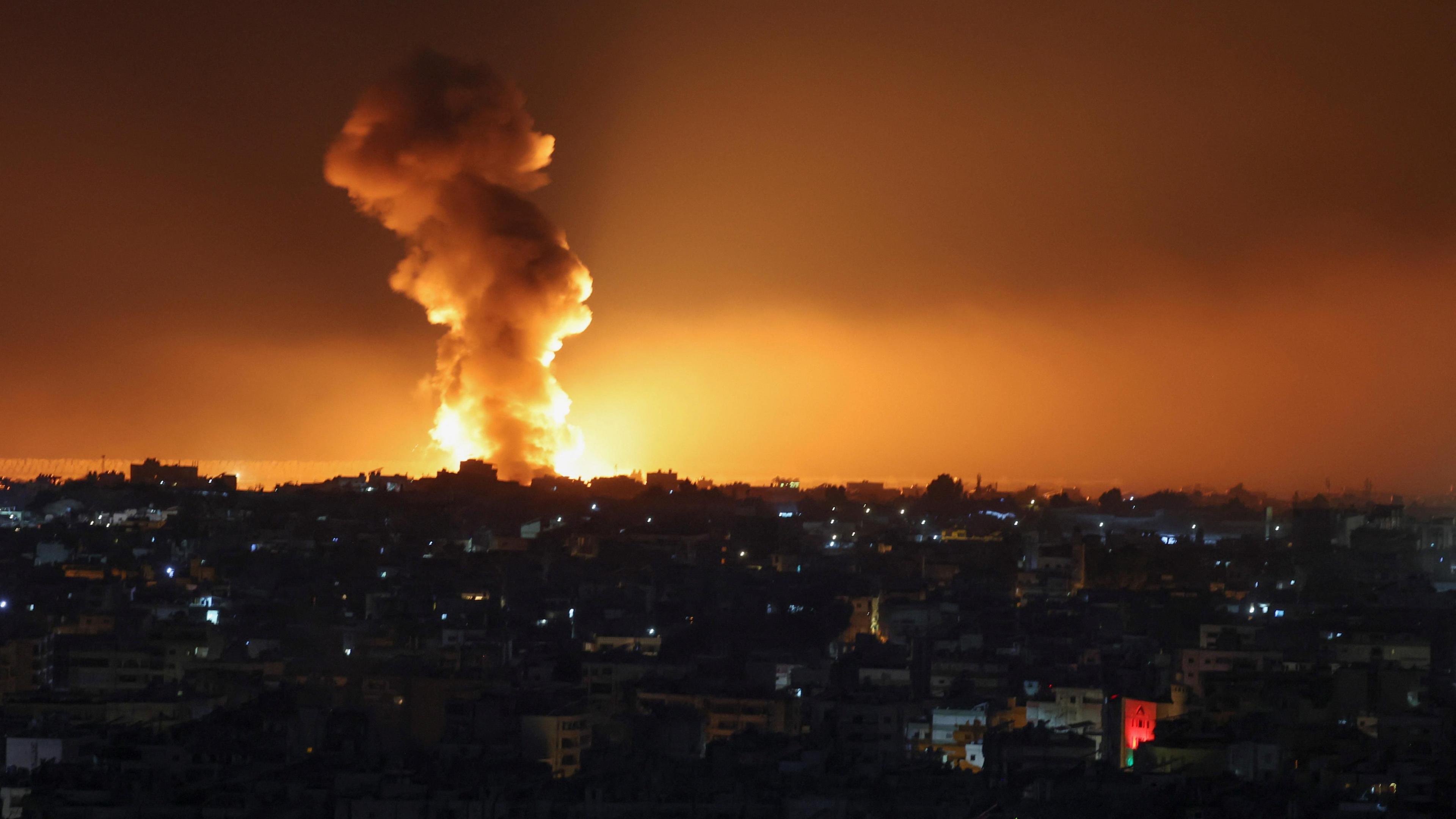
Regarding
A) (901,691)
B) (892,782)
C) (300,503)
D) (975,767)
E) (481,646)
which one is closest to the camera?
(892,782)

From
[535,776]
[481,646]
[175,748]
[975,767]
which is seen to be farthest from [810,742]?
[481,646]

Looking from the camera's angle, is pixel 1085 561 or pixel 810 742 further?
pixel 1085 561

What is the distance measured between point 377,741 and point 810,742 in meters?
4.44

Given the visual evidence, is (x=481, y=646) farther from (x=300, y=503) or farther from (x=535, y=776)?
(x=300, y=503)

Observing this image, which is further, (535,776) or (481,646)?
(481,646)

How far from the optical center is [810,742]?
26.2m

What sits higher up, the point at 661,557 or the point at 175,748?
the point at 661,557

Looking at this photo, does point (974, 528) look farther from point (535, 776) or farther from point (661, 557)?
point (535, 776)

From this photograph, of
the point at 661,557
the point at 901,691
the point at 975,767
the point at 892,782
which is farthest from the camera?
the point at 661,557

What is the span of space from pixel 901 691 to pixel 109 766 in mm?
9559

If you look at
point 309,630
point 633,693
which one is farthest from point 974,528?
point 633,693

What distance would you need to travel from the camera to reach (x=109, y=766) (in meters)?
23.6

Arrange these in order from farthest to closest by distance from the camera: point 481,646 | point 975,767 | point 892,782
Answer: point 481,646 → point 975,767 → point 892,782

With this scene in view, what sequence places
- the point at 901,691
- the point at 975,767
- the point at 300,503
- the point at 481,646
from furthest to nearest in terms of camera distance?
the point at 300,503, the point at 481,646, the point at 901,691, the point at 975,767
